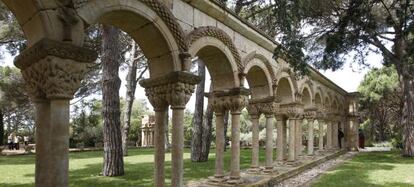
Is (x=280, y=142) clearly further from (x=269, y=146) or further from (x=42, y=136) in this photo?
(x=42, y=136)

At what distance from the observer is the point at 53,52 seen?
3795 mm

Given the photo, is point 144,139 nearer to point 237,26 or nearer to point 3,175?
point 3,175

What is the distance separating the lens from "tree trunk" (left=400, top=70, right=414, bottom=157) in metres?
16.7

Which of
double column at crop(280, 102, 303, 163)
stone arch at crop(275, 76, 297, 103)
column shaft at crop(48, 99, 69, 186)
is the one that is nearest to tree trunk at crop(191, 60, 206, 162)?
stone arch at crop(275, 76, 297, 103)

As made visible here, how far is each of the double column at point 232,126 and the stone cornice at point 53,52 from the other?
13.8 ft

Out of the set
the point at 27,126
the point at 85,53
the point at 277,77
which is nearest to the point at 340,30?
the point at 277,77

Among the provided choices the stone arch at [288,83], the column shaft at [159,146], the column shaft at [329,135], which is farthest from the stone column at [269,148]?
the column shaft at [329,135]

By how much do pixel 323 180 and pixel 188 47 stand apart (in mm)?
5589

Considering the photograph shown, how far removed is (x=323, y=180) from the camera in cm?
970

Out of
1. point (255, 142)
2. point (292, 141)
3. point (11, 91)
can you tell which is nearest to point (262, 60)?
point (255, 142)

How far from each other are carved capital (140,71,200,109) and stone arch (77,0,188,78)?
159mm

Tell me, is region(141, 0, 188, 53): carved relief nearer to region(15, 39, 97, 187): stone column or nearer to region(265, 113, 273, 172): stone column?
region(15, 39, 97, 187): stone column

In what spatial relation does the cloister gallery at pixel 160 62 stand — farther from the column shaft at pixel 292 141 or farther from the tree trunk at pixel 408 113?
the tree trunk at pixel 408 113

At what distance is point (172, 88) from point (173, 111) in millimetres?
378
